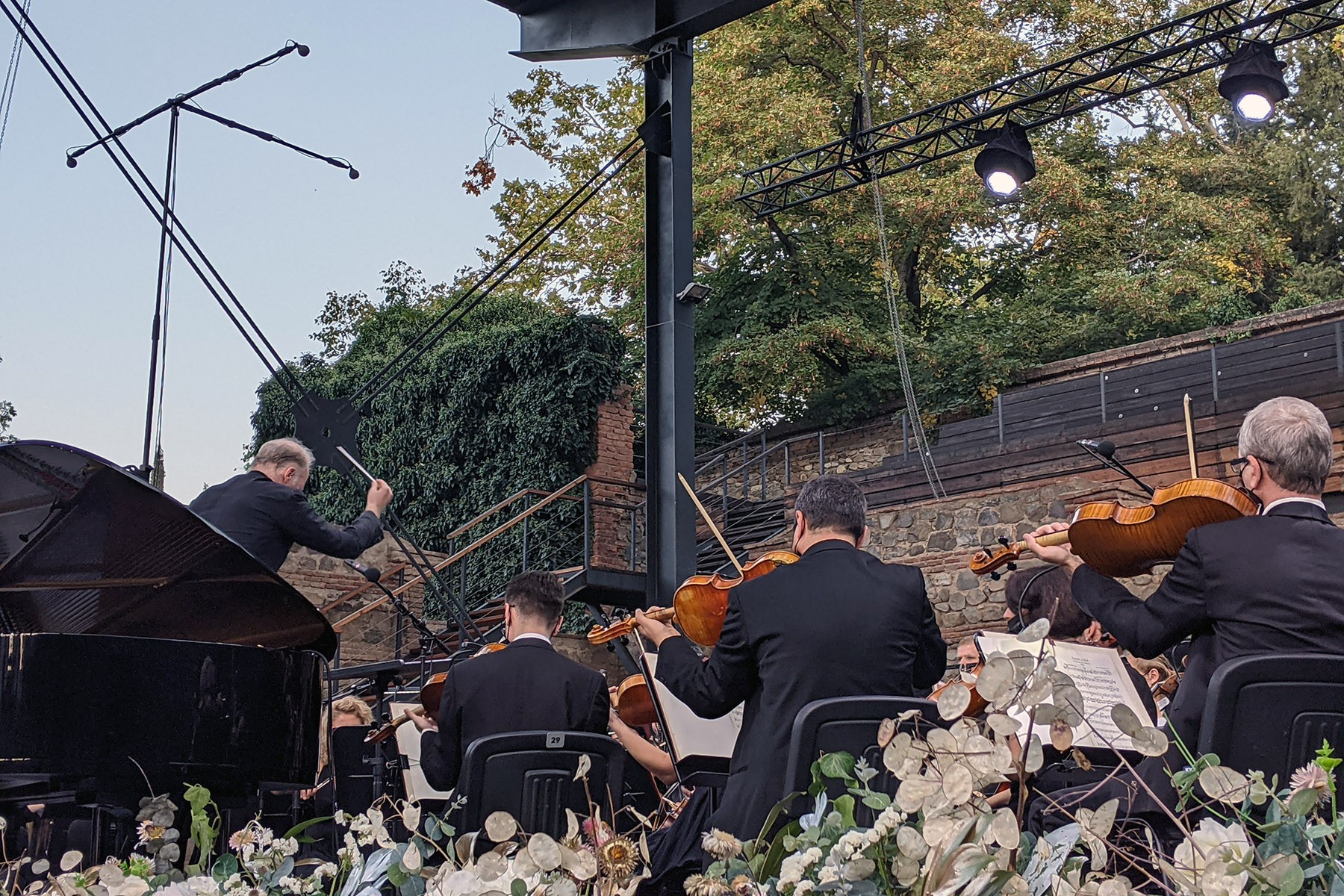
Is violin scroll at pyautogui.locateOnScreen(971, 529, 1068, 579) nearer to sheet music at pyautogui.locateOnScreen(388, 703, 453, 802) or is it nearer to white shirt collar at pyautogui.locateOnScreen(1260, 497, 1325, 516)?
white shirt collar at pyautogui.locateOnScreen(1260, 497, 1325, 516)

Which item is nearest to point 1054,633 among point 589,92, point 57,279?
point 57,279

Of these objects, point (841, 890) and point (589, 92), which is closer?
point (841, 890)

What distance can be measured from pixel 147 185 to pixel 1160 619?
182 inches

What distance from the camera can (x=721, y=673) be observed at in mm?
3213

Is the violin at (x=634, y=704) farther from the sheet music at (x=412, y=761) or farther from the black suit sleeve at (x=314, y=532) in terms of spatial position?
the black suit sleeve at (x=314, y=532)

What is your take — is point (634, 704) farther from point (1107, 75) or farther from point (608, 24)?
point (1107, 75)

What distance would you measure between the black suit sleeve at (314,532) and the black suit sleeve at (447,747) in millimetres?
770

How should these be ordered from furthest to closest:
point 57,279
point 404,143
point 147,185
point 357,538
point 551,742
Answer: point 404,143 < point 57,279 < point 147,185 < point 357,538 < point 551,742

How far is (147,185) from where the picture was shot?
227 inches

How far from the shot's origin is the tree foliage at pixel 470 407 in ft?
52.2

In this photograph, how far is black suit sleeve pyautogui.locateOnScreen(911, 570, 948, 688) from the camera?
3.32 metres

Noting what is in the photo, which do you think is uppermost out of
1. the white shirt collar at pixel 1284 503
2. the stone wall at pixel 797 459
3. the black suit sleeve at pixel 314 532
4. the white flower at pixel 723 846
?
the stone wall at pixel 797 459

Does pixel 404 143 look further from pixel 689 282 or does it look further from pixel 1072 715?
pixel 1072 715

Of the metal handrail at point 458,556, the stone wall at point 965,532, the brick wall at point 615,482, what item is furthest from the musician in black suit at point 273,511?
the brick wall at point 615,482
